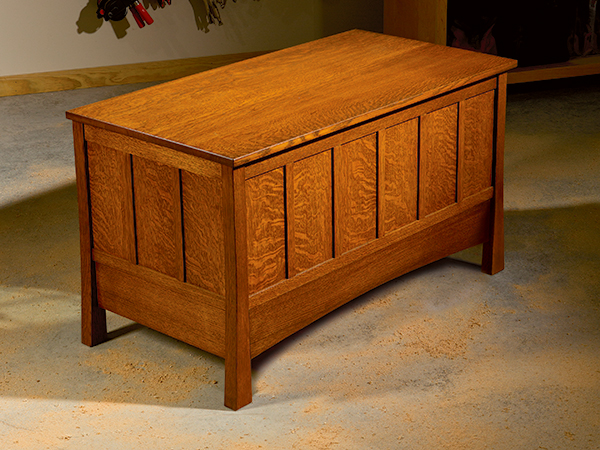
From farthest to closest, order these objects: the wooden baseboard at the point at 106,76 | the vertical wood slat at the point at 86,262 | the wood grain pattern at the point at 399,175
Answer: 1. the wooden baseboard at the point at 106,76
2. the wood grain pattern at the point at 399,175
3. the vertical wood slat at the point at 86,262

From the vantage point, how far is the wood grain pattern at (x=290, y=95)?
2389 millimetres

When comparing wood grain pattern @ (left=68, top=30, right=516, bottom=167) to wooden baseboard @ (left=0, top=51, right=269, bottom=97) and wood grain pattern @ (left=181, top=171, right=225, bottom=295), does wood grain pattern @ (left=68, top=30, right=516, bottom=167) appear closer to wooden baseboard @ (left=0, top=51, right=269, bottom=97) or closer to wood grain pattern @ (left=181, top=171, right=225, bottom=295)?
wood grain pattern @ (left=181, top=171, right=225, bottom=295)

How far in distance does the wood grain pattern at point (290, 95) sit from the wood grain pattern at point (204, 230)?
4.2 inches

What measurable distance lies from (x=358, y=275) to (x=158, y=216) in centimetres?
69

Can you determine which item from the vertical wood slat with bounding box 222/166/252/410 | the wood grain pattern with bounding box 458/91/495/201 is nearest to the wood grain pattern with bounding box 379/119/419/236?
the wood grain pattern with bounding box 458/91/495/201

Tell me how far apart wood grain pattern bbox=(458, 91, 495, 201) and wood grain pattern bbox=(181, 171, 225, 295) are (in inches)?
39.5

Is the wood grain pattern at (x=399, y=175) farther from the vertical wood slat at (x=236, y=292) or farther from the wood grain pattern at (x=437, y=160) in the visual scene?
the vertical wood slat at (x=236, y=292)

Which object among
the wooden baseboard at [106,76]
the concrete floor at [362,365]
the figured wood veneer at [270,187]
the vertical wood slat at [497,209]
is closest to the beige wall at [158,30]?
the wooden baseboard at [106,76]

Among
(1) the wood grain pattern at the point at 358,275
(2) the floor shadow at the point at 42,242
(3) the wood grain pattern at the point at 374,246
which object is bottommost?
(2) the floor shadow at the point at 42,242

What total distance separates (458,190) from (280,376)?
2.95 feet

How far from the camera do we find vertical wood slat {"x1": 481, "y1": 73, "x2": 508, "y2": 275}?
306 cm

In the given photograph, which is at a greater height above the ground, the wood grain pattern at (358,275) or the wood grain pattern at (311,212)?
the wood grain pattern at (311,212)

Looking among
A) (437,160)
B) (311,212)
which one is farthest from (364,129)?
(437,160)

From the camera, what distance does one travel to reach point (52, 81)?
5.26m
